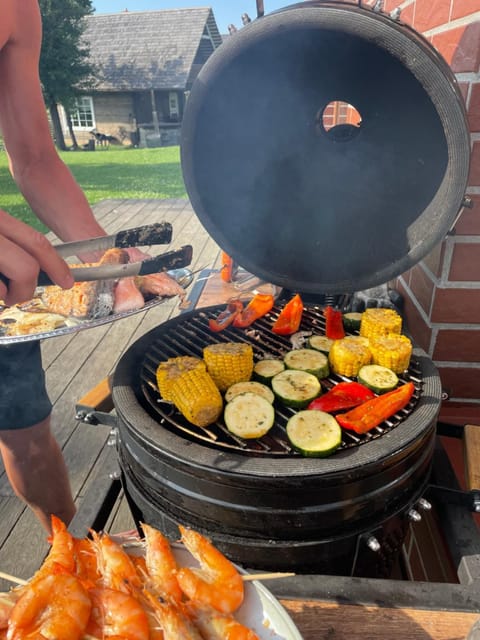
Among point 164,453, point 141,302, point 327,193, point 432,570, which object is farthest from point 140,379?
point 432,570

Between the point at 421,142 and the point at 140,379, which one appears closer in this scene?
the point at 421,142

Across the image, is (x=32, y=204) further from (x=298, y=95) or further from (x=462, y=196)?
(x=462, y=196)

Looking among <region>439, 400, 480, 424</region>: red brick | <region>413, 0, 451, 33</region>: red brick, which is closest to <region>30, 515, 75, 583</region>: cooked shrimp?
<region>439, 400, 480, 424</region>: red brick

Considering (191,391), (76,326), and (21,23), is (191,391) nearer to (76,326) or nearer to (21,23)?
→ (76,326)

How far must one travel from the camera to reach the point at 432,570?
2.08 metres

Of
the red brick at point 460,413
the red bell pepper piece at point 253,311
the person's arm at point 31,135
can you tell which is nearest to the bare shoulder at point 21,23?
the person's arm at point 31,135

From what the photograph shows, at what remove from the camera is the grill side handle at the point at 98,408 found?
1913 mm

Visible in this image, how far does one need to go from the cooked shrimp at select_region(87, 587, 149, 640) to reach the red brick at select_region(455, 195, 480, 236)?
174 centimetres

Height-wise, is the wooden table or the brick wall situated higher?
the brick wall

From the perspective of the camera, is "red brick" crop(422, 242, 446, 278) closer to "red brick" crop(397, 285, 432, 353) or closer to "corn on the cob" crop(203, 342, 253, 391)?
"red brick" crop(397, 285, 432, 353)

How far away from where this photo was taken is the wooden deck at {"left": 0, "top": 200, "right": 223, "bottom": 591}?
2670 millimetres

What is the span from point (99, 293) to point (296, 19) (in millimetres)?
1222

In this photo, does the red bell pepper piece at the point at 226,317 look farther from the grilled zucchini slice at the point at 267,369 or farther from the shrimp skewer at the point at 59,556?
the shrimp skewer at the point at 59,556

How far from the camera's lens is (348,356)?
→ 178 centimetres
